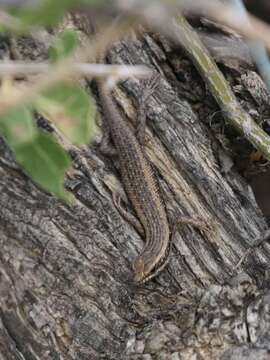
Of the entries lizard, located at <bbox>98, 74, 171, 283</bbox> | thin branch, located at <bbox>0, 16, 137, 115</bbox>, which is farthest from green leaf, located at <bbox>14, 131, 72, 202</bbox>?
lizard, located at <bbox>98, 74, 171, 283</bbox>

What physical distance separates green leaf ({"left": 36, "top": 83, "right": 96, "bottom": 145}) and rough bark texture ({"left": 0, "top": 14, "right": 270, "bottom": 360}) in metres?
1.37

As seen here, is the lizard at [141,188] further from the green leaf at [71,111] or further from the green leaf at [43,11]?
the green leaf at [43,11]

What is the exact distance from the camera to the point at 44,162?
1.03 m

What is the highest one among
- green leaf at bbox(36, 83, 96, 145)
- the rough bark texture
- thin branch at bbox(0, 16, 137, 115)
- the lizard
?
thin branch at bbox(0, 16, 137, 115)

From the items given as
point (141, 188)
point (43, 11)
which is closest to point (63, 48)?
point (43, 11)

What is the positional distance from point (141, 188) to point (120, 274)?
1.24 metres

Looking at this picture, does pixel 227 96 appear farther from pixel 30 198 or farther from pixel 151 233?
pixel 30 198

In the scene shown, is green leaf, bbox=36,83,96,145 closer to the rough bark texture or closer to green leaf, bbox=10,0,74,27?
green leaf, bbox=10,0,74,27

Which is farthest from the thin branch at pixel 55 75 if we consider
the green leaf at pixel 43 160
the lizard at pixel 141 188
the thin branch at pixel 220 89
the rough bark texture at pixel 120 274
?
the thin branch at pixel 220 89

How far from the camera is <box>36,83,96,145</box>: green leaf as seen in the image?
0.92 meters

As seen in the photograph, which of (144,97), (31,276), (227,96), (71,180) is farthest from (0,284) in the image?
(227,96)

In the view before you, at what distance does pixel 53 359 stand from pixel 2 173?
29.1 inches

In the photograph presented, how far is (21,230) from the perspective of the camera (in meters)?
2.46

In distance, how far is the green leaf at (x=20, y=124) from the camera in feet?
3.00
